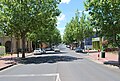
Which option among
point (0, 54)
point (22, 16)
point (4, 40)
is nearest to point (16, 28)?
point (22, 16)

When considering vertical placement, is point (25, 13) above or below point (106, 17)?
above

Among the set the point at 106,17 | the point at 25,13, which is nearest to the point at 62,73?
the point at 106,17

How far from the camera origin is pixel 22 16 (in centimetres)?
4347

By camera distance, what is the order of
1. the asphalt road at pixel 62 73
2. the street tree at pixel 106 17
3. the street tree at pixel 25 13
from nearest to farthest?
the asphalt road at pixel 62 73 < the street tree at pixel 106 17 < the street tree at pixel 25 13

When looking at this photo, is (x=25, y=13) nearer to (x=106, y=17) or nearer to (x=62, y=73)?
(x=106, y=17)

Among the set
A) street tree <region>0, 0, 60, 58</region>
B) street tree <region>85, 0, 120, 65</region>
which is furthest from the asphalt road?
street tree <region>0, 0, 60, 58</region>

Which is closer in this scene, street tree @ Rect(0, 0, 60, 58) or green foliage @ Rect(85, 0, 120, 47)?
green foliage @ Rect(85, 0, 120, 47)

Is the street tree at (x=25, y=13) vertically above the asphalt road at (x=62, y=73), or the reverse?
the street tree at (x=25, y=13)

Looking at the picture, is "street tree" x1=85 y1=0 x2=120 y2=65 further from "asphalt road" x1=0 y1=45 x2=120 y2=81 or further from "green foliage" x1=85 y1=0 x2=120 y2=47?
"asphalt road" x1=0 y1=45 x2=120 y2=81

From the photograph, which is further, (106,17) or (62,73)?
(106,17)

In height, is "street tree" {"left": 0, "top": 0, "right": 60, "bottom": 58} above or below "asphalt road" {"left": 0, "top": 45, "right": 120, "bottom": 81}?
above

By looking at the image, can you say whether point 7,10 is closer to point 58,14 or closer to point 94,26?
point 58,14

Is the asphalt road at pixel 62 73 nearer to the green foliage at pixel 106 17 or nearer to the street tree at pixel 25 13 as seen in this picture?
the green foliage at pixel 106 17

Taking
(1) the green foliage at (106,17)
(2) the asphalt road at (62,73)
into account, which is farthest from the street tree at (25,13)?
(2) the asphalt road at (62,73)
